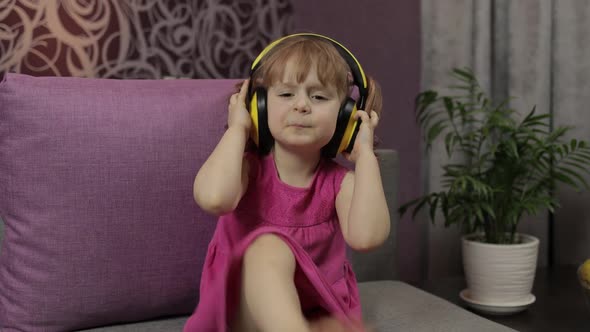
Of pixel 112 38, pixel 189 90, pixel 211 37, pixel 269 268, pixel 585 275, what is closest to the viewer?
pixel 269 268

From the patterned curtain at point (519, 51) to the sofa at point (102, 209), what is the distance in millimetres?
1003

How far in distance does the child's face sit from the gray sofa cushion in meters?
0.41

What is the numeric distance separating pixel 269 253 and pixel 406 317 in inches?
16.6

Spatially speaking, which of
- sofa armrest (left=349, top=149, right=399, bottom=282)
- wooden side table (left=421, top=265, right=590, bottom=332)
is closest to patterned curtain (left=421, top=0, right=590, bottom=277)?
wooden side table (left=421, top=265, right=590, bottom=332)

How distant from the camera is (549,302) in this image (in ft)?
6.20

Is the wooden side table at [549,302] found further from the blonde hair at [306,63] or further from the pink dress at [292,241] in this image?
the blonde hair at [306,63]

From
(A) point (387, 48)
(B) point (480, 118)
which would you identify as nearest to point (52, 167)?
(A) point (387, 48)

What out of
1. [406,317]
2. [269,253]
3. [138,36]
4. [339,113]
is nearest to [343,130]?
[339,113]

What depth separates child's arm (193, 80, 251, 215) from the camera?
105 cm

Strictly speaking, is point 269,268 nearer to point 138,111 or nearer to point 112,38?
point 138,111

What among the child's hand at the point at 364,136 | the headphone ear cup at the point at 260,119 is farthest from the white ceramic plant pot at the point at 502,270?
the headphone ear cup at the point at 260,119

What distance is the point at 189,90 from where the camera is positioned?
4.36ft

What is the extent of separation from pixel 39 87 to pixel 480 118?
1394 mm

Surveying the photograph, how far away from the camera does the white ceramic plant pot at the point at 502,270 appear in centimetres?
175
